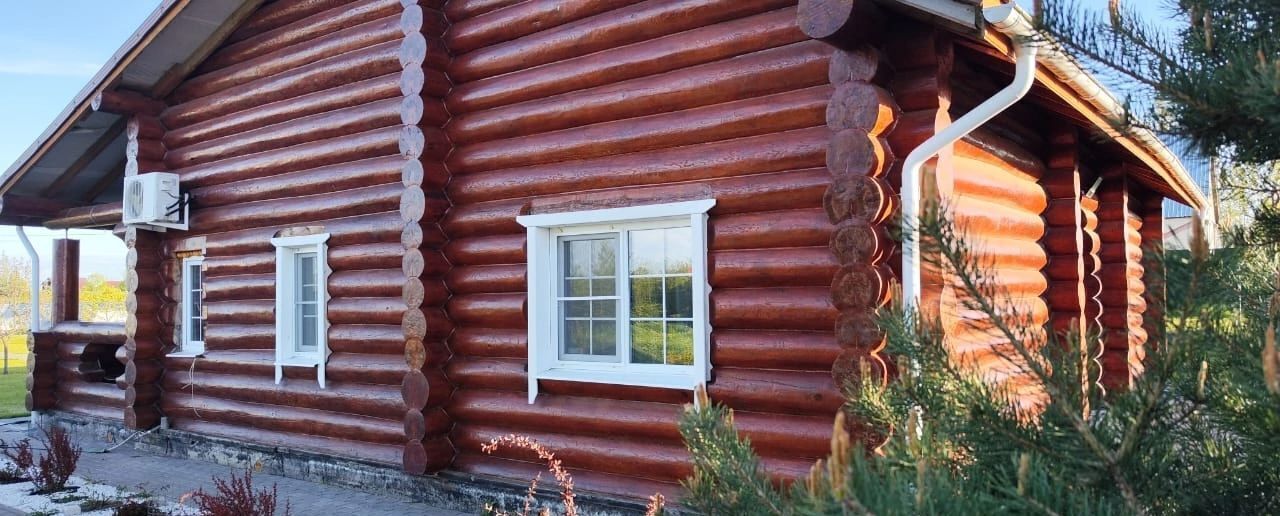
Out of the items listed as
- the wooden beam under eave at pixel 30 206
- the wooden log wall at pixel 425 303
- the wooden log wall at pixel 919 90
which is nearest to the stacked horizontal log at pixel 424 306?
the wooden log wall at pixel 425 303

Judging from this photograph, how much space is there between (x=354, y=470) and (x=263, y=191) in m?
3.16

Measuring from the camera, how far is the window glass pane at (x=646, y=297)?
6328 mm

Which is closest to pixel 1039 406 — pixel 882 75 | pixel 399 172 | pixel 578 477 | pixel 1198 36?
pixel 1198 36

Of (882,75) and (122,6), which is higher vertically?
(122,6)

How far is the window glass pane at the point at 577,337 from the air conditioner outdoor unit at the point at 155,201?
18.4ft

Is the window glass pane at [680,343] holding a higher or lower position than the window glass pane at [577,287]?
lower

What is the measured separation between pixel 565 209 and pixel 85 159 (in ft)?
27.2

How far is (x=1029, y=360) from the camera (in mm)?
1849

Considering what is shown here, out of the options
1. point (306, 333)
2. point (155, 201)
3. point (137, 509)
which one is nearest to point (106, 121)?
point (155, 201)

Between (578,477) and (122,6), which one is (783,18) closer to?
(578,477)

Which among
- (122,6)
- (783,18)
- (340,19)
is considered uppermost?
(122,6)

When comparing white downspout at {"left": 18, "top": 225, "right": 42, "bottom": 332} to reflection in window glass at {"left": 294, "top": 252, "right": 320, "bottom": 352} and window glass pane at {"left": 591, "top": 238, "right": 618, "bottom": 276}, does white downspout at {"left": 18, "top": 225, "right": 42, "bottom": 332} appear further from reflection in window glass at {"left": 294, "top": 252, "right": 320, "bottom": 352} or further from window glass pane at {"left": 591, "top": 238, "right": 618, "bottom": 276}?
window glass pane at {"left": 591, "top": 238, "right": 618, "bottom": 276}

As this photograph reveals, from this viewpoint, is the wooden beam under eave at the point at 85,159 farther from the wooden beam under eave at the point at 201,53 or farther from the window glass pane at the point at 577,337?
the window glass pane at the point at 577,337

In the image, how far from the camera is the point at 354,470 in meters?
8.09
